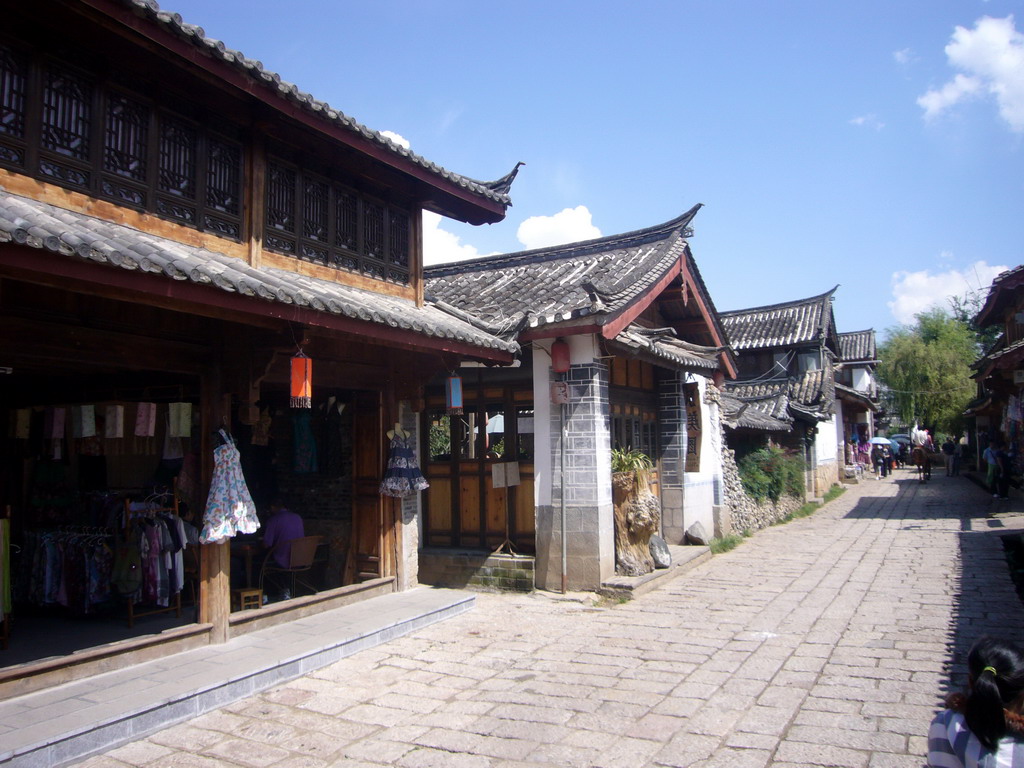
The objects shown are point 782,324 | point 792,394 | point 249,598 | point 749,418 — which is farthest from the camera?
point 782,324

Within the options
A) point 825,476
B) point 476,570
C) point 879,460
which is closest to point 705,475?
point 476,570

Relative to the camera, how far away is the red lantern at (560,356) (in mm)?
9047

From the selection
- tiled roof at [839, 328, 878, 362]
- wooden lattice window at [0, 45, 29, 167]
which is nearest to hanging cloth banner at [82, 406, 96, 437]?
wooden lattice window at [0, 45, 29, 167]

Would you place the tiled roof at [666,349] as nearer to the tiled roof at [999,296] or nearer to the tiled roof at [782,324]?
the tiled roof at [999,296]

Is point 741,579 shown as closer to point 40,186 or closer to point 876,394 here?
point 40,186

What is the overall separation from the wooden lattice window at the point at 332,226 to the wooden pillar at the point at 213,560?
61.8 inches

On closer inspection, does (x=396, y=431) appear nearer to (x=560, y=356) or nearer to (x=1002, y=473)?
(x=560, y=356)

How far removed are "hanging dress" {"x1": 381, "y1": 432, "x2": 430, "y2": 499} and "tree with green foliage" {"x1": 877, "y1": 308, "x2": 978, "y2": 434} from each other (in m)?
30.6

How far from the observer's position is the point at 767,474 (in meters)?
16.6

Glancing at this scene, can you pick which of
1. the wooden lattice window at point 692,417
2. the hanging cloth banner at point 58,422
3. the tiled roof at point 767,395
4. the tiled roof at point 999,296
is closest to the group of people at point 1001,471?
the tiled roof at point 999,296

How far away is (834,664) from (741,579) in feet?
13.3

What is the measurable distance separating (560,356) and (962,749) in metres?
6.69

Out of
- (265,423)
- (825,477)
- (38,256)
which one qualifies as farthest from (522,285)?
(825,477)

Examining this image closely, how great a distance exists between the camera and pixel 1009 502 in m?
18.0
